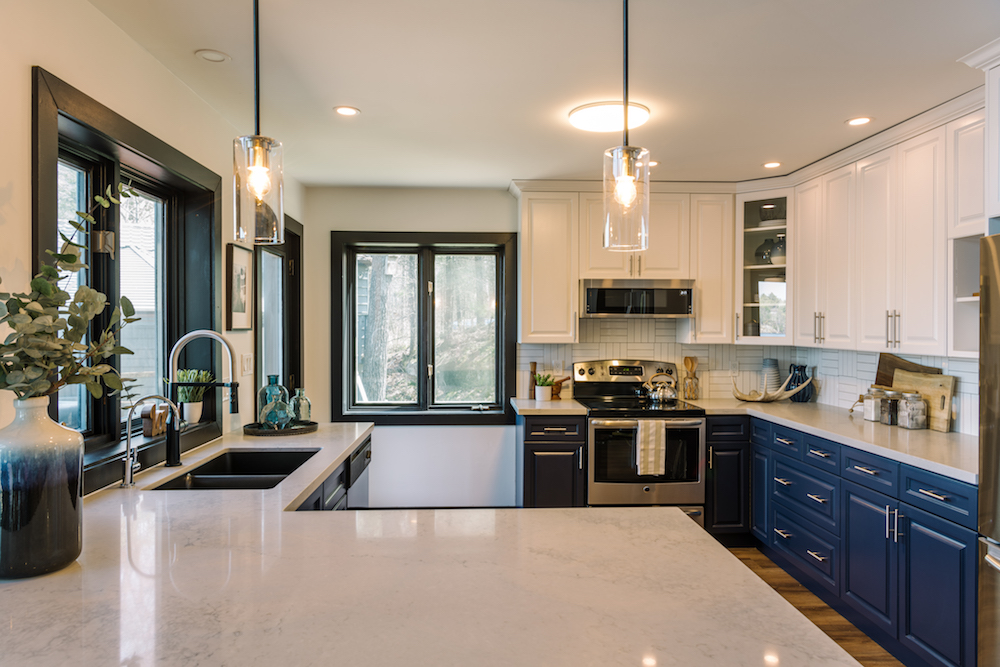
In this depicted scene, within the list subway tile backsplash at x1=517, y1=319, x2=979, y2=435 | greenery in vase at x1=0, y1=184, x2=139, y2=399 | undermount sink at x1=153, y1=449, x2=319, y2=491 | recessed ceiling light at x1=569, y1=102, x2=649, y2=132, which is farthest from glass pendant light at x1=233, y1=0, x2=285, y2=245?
subway tile backsplash at x1=517, y1=319, x2=979, y2=435

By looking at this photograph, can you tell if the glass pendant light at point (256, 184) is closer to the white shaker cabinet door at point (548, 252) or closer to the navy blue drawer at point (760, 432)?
the white shaker cabinet door at point (548, 252)

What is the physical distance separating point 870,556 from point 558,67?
2452 millimetres

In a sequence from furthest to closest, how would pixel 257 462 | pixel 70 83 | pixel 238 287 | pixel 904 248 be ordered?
pixel 238 287
pixel 904 248
pixel 257 462
pixel 70 83

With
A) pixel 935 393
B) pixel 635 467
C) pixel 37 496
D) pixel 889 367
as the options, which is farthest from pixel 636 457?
pixel 37 496

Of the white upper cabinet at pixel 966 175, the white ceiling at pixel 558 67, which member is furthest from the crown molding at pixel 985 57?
the white upper cabinet at pixel 966 175

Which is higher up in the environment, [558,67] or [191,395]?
[558,67]

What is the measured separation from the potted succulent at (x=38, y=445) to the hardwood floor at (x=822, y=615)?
2677 millimetres

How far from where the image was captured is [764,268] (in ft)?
13.5

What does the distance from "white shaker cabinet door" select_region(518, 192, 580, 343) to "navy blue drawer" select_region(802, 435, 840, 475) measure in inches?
66.9

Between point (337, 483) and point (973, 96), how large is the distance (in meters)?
3.04

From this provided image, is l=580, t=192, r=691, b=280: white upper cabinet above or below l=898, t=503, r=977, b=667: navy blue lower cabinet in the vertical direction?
above

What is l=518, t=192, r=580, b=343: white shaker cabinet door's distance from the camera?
4176mm

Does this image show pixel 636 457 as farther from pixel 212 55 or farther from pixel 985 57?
pixel 212 55

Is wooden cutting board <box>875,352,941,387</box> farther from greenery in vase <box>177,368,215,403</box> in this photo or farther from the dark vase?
greenery in vase <box>177,368,215,403</box>
